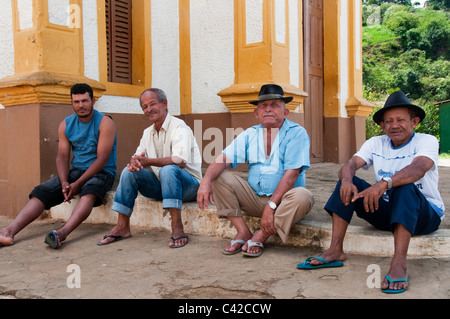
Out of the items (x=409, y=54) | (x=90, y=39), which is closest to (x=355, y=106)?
(x=90, y=39)

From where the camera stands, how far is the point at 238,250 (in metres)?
3.25

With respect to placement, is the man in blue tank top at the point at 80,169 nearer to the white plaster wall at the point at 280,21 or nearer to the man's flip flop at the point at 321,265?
the man's flip flop at the point at 321,265

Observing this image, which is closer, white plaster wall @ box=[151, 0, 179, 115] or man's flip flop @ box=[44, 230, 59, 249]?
man's flip flop @ box=[44, 230, 59, 249]

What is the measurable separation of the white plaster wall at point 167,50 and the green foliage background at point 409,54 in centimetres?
2789

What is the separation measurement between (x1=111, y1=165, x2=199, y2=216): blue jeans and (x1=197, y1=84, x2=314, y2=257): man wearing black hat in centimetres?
34

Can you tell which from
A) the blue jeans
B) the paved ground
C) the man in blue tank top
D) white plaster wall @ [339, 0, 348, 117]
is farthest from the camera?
white plaster wall @ [339, 0, 348, 117]

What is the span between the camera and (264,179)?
10.9 ft

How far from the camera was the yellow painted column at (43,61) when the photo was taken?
14.4 ft

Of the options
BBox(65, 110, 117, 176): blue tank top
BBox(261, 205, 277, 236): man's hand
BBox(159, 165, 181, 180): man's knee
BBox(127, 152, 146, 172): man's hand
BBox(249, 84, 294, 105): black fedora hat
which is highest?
BBox(249, 84, 294, 105): black fedora hat

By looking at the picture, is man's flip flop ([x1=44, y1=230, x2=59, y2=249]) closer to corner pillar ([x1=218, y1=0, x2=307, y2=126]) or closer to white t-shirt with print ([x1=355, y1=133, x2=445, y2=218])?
white t-shirt with print ([x1=355, y1=133, x2=445, y2=218])

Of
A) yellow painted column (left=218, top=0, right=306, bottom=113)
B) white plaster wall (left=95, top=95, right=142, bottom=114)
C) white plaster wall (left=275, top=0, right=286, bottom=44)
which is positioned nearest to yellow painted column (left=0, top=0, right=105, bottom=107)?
white plaster wall (left=95, top=95, right=142, bottom=114)

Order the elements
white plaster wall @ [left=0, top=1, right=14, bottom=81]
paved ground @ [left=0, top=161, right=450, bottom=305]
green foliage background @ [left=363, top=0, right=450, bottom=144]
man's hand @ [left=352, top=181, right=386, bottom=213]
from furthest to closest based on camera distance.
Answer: green foliage background @ [left=363, top=0, right=450, bottom=144], white plaster wall @ [left=0, top=1, right=14, bottom=81], man's hand @ [left=352, top=181, right=386, bottom=213], paved ground @ [left=0, top=161, right=450, bottom=305]

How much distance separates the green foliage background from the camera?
119ft
